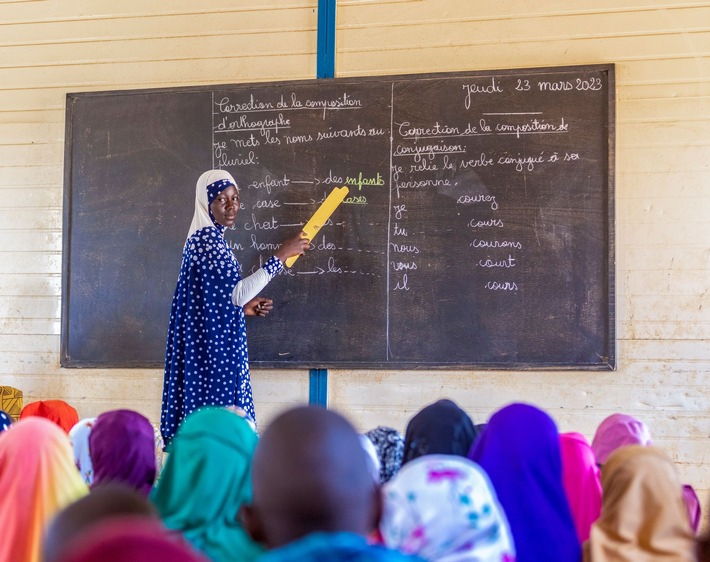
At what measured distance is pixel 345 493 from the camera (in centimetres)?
114

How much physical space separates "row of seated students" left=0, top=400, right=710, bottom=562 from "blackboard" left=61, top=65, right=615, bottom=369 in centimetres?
167

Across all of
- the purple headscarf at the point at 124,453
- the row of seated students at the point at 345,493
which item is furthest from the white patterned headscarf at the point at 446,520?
the purple headscarf at the point at 124,453

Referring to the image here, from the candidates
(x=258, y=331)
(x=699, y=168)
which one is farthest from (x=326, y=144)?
(x=699, y=168)

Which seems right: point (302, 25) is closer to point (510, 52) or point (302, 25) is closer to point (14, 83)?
point (510, 52)

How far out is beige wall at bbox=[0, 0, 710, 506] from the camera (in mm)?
3754

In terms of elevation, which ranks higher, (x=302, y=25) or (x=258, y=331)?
(x=302, y=25)

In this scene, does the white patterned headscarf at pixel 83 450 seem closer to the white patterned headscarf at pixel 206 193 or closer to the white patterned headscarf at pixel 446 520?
the white patterned headscarf at pixel 446 520

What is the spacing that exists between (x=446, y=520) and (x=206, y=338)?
7.82 ft

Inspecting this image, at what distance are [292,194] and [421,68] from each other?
2.87 ft

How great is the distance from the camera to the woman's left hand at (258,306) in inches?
155

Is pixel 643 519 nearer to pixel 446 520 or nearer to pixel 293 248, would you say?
pixel 446 520

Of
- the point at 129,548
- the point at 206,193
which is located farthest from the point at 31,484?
the point at 206,193

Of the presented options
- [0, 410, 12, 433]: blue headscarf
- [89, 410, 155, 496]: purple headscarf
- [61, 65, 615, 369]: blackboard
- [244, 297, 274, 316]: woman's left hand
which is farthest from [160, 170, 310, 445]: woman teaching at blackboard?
[89, 410, 155, 496]: purple headscarf

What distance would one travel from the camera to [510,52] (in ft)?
12.9
